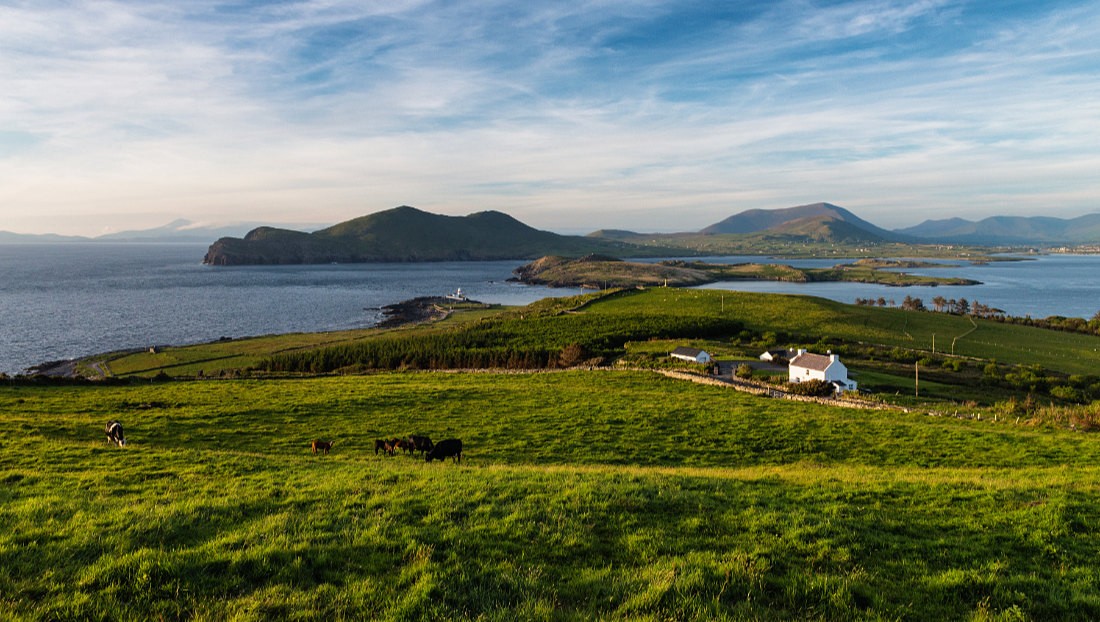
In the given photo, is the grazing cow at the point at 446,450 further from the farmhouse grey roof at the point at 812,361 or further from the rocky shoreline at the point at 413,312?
the rocky shoreline at the point at 413,312

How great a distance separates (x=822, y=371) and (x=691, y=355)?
50.9 feet

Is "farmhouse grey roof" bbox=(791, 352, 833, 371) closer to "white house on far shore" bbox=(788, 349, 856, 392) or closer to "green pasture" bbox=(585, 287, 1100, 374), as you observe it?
"white house on far shore" bbox=(788, 349, 856, 392)

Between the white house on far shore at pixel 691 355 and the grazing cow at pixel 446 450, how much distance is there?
44772 millimetres

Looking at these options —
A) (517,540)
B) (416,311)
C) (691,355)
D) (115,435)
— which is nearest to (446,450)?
(517,540)

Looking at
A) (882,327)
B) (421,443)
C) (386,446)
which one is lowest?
(882,327)

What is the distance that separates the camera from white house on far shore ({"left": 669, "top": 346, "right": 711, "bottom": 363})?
64.6 m

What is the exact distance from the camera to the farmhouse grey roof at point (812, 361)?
5397 cm

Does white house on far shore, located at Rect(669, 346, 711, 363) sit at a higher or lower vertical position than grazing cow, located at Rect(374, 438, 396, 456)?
lower

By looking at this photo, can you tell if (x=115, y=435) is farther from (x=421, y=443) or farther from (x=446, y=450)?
(x=446, y=450)

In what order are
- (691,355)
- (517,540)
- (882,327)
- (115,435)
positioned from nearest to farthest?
(517,540) < (115,435) < (691,355) < (882,327)

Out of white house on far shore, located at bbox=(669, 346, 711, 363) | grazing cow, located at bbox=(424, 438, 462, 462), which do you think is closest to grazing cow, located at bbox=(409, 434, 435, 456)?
grazing cow, located at bbox=(424, 438, 462, 462)

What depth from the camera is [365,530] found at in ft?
36.3

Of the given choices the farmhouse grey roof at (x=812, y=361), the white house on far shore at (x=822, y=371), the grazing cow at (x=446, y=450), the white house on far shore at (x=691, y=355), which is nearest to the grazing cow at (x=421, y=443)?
the grazing cow at (x=446, y=450)

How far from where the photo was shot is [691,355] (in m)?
65.5
